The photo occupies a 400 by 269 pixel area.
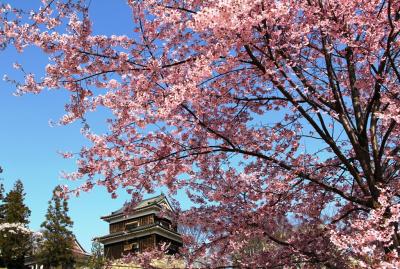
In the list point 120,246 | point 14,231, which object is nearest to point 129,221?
point 120,246

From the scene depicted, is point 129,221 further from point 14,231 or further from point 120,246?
point 14,231

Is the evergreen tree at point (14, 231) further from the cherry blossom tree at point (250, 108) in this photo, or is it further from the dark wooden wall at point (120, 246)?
the cherry blossom tree at point (250, 108)

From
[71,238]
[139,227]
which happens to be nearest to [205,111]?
[139,227]

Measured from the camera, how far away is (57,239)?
39.7m

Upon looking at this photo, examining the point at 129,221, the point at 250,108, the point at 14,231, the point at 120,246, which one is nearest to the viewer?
the point at 250,108

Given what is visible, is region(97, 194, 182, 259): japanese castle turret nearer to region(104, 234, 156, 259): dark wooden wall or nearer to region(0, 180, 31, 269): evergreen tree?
region(104, 234, 156, 259): dark wooden wall

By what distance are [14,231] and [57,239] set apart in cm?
395

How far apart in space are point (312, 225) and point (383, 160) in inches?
73.4

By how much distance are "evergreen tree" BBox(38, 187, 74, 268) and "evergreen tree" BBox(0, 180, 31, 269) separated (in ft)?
5.76

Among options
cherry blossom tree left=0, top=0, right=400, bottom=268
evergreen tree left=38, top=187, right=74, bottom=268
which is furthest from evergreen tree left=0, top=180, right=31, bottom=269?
cherry blossom tree left=0, top=0, right=400, bottom=268

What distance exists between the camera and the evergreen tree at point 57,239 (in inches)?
1545

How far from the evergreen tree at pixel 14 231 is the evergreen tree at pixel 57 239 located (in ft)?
5.76

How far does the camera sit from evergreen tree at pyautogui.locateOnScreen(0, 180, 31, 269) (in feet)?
125

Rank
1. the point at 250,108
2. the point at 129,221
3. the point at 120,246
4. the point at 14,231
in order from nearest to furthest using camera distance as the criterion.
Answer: the point at 250,108
the point at 14,231
the point at 120,246
the point at 129,221
